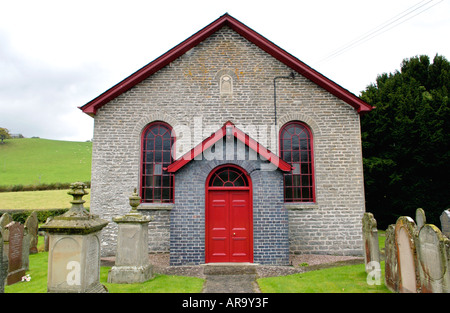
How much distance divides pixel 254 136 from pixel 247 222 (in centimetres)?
Answer: 335

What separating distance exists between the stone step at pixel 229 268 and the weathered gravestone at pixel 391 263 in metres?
3.38

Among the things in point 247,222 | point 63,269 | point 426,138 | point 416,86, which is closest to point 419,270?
point 247,222

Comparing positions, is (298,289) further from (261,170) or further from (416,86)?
(416,86)

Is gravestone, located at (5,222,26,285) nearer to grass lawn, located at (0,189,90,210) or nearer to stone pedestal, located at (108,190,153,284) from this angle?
stone pedestal, located at (108,190,153,284)

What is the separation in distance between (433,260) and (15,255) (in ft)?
32.8

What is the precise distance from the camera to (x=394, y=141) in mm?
16906

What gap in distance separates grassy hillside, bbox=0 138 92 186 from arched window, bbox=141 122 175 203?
30630 millimetres

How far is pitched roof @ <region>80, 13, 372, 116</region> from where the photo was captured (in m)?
11.0

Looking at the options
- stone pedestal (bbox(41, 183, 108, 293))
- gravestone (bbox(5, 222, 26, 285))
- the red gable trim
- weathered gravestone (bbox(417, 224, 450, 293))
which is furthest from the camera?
the red gable trim

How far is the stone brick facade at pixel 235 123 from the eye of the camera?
10.6 meters

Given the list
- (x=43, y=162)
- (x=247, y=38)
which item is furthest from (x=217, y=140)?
(x=43, y=162)

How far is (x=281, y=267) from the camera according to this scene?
8797 millimetres

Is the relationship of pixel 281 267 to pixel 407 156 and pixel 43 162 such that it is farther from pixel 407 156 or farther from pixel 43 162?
pixel 43 162

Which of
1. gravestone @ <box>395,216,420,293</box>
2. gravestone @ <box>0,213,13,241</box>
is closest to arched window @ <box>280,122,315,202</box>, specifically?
gravestone @ <box>395,216,420,293</box>
